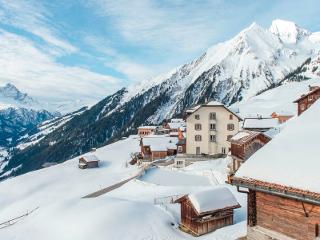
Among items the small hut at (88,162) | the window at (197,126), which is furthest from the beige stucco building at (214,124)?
the small hut at (88,162)

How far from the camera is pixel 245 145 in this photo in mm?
56969

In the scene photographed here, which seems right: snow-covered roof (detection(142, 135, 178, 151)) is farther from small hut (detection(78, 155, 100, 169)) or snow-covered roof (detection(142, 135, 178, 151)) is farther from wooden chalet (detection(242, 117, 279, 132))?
wooden chalet (detection(242, 117, 279, 132))

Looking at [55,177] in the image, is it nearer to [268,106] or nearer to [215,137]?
[215,137]

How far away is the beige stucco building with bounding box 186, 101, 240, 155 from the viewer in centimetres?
8331

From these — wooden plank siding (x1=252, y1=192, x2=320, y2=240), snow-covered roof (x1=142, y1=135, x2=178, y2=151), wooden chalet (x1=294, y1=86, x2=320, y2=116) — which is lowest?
wooden plank siding (x1=252, y1=192, x2=320, y2=240)

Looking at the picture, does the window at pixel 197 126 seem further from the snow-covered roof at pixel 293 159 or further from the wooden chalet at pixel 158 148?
→ the snow-covered roof at pixel 293 159

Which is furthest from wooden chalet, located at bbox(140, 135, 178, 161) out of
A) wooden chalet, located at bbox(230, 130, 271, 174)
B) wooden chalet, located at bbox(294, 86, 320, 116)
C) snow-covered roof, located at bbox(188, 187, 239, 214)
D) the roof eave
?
the roof eave

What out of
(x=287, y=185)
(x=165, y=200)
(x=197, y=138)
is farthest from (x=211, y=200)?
(x=197, y=138)

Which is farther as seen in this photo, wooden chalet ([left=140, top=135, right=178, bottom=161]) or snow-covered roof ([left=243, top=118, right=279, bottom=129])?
wooden chalet ([left=140, top=135, right=178, bottom=161])

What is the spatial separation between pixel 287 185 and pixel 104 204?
29.3 meters

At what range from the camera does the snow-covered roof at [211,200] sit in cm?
3527

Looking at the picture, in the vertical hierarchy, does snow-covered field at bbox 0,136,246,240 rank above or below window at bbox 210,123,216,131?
below

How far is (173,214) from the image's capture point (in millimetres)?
40719

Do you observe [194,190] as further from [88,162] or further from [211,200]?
[88,162]
